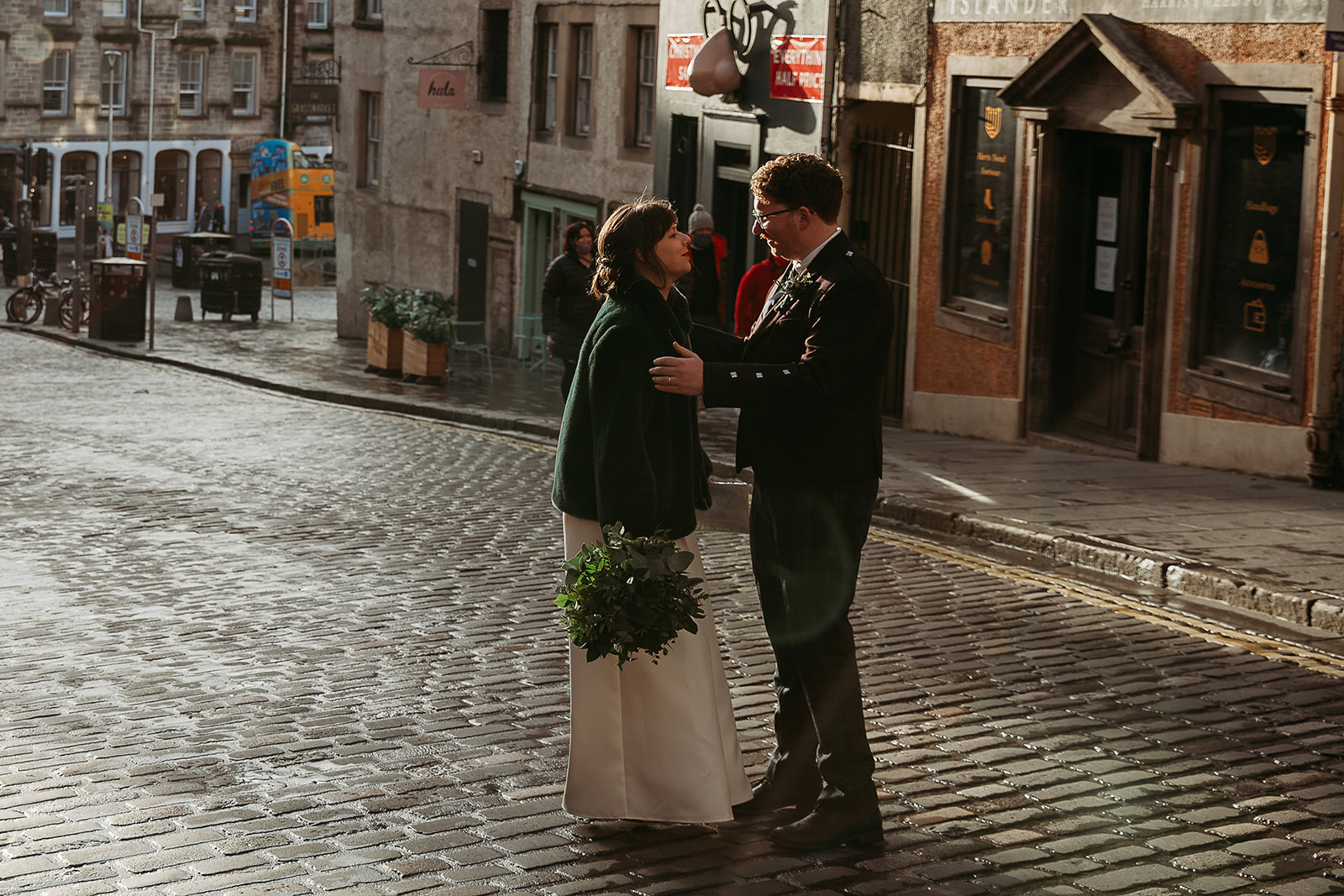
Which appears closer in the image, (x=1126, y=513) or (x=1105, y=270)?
(x=1126, y=513)

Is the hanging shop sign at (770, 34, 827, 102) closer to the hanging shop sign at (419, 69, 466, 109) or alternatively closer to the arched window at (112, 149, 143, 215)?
the hanging shop sign at (419, 69, 466, 109)

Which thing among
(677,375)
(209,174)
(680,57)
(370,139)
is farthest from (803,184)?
(209,174)

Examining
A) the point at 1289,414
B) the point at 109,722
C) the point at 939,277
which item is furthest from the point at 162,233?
the point at 109,722

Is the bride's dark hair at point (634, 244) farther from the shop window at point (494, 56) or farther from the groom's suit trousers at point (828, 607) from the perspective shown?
the shop window at point (494, 56)

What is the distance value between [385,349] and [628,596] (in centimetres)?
1985

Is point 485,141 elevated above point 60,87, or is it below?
below

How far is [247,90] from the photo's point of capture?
221 feet

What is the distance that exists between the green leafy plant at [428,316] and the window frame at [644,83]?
3.74 meters

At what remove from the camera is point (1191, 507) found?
1203 cm

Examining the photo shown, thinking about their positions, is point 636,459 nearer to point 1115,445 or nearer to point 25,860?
point 25,860

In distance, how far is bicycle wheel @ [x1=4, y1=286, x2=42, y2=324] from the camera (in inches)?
1433

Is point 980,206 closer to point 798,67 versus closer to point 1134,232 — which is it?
point 1134,232

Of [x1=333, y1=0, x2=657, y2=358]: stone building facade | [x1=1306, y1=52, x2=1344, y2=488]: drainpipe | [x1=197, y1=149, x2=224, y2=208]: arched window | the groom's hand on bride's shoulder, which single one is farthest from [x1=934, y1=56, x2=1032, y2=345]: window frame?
[x1=197, y1=149, x2=224, y2=208]: arched window

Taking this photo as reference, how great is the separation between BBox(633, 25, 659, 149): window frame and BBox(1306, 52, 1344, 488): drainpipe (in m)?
Answer: 13.6
